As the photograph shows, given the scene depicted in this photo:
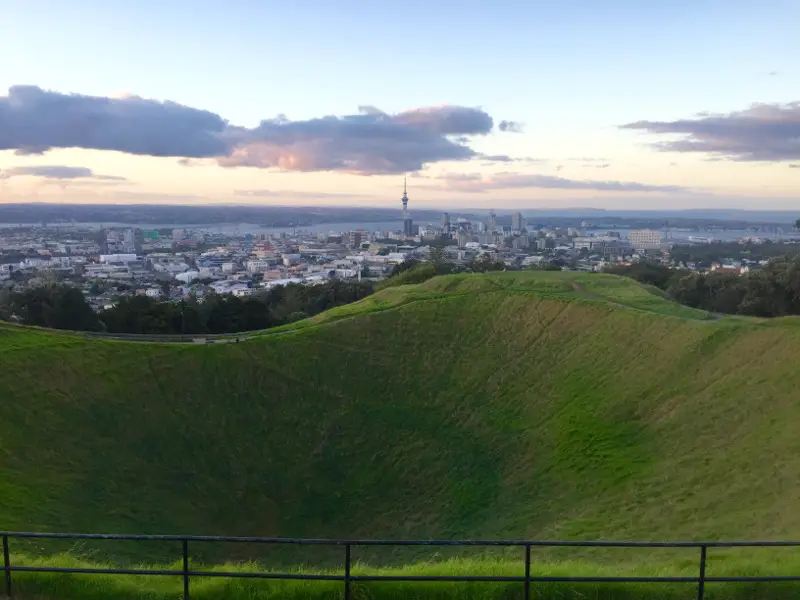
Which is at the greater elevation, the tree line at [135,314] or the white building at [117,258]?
the white building at [117,258]

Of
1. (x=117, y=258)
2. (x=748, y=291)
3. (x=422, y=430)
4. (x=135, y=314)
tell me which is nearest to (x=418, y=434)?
(x=422, y=430)

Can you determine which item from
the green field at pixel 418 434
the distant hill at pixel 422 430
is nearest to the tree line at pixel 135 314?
the distant hill at pixel 422 430

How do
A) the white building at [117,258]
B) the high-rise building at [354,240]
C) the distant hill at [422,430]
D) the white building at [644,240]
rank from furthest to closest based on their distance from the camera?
1. the high-rise building at [354,240]
2. the white building at [644,240]
3. the white building at [117,258]
4. the distant hill at [422,430]

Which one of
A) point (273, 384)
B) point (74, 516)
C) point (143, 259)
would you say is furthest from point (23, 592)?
point (143, 259)

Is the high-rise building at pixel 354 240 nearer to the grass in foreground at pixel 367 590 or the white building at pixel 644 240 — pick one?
the white building at pixel 644 240

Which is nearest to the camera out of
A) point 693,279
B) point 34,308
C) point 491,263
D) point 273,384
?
point 273,384

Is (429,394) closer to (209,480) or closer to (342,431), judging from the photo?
(342,431)
